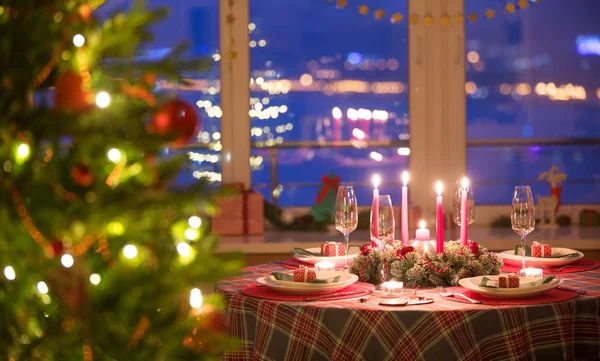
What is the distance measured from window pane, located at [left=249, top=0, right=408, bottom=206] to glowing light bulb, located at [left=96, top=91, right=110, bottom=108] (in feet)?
10.4

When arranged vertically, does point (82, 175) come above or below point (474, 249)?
above

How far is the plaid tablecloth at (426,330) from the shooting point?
1.80 meters

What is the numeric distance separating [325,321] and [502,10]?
2.86 m

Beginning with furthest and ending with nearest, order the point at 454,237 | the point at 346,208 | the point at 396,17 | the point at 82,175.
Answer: the point at 396,17 → the point at 454,237 → the point at 346,208 → the point at 82,175

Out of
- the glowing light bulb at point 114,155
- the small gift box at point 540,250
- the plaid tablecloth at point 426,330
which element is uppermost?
the glowing light bulb at point 114,155

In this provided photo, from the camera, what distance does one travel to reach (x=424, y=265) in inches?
83.6

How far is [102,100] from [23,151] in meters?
0.11

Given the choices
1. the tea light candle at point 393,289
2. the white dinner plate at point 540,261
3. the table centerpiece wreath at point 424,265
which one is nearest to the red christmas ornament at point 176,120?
the tea light candle at point 393,289

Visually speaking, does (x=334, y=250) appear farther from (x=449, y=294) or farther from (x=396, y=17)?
(x=396, y=17)

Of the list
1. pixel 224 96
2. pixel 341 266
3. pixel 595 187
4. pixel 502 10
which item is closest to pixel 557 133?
pixel 595 187

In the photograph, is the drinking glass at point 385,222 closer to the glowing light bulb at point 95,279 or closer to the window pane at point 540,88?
the glowing light bulb at point 95,279

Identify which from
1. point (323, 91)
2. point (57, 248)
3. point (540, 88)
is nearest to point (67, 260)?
point (57, 248)

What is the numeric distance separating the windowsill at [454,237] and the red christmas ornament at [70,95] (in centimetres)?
244

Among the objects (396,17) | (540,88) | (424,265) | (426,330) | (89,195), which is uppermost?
(396,17)
